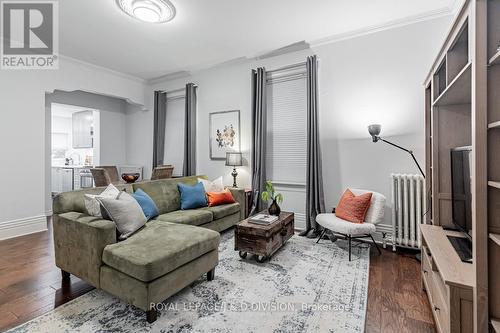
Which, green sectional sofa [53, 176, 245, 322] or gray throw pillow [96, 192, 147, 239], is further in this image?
gray throw pillow [96, 192, 147, 239]

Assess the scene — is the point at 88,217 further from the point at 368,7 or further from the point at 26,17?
the point at 368,7

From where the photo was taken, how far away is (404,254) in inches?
114

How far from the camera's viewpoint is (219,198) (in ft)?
11.9

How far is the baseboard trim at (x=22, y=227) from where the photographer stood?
139 inches

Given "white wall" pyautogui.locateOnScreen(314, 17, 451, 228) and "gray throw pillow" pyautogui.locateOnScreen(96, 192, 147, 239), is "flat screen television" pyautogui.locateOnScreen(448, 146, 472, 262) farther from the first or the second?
"gray throw pillow" pyautogui.locateOnScreen(96, 192, 147, 239)

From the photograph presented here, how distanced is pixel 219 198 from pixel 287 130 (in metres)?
1.55

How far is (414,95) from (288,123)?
1.72 meters

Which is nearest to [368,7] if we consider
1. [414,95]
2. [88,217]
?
[414,95]

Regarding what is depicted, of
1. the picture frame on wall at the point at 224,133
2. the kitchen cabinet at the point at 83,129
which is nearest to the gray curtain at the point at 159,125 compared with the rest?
the picture frame on wall at the point at 224,133

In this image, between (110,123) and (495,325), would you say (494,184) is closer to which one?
(495,325)

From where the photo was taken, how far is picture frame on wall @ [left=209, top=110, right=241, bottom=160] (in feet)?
14.6

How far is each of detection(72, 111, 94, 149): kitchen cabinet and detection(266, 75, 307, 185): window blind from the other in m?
4.72

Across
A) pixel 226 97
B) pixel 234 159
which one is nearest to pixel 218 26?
pixel 226 97

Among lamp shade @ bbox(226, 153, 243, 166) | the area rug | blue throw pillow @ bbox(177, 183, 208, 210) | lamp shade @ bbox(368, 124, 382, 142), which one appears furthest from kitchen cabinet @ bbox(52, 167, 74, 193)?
lamp shade @ bbox(368, 124, 382, 142)
